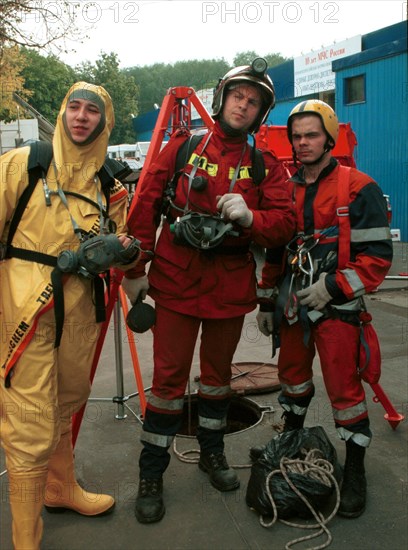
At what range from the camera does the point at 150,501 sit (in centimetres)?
283

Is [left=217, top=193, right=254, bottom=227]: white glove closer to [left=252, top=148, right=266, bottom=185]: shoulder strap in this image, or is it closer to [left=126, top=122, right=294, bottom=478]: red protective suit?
[left=126, top=122, right=294, bottom=478]: red protective suit

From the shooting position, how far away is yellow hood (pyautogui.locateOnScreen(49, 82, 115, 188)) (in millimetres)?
2422

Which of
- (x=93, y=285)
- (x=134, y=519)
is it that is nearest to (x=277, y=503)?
(x=134, y=519)

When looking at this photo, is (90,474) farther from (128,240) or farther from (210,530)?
(128,240)

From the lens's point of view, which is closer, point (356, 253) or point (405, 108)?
point (356, 253)

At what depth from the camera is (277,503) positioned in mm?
2721

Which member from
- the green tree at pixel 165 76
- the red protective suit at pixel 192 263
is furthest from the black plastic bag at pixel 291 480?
the green tree at pixel 165 76

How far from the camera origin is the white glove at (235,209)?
265 centimetres

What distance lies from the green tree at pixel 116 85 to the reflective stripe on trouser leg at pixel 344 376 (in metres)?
48.2

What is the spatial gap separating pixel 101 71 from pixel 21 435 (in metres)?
54.3

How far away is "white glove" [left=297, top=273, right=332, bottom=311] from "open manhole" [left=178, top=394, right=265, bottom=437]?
1412 millimetres

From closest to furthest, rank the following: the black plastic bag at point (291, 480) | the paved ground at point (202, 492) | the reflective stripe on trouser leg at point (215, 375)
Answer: the paved ground at point (202, 492), the black plastic bag at point (291, 480), the reflective stripe on trouser leg at point (215, 375)

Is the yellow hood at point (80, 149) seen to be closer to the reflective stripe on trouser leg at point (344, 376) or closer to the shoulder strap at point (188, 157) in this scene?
the shoulder strap at point (188, 157)

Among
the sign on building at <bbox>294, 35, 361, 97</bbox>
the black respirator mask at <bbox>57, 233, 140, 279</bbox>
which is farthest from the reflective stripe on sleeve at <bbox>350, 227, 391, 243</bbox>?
the sign on building at <bbox>294, 35, 361, 97</bbox>
